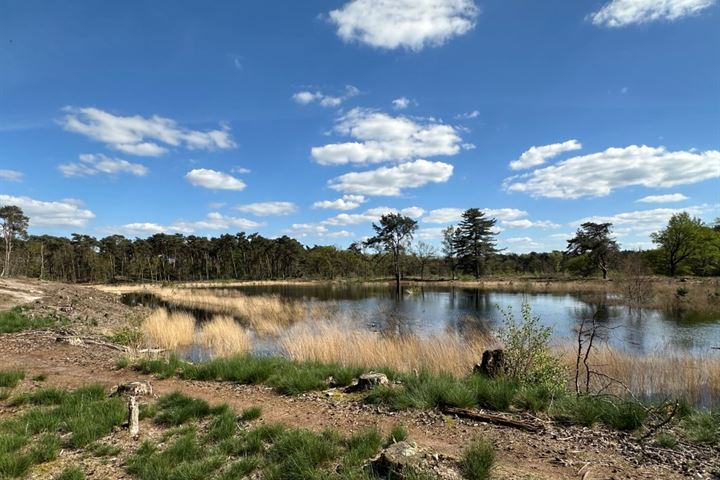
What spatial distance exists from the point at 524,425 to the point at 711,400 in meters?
6.06

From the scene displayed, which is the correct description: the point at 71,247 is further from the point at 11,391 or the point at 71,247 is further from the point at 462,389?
the point at 462,389

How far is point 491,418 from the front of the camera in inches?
199

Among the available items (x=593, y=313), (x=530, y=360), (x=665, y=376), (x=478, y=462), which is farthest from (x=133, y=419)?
(x=593, y=313)

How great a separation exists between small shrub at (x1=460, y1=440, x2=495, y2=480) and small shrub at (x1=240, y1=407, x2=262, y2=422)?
8.92 feet

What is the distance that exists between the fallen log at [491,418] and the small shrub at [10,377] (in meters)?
6.89

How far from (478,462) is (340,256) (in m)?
78.5

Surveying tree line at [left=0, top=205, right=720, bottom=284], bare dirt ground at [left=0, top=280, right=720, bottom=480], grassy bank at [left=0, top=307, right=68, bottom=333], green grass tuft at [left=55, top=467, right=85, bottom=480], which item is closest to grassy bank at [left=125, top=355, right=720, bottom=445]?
bare dirt ground at [left=0, top=280, right=720, bottom=480]

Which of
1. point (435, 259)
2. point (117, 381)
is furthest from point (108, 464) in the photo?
point (435, 259)

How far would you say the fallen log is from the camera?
4742 mm

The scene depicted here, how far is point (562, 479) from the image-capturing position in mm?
3551

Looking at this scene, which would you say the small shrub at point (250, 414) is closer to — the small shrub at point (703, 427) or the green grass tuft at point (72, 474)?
the green grass tuft at point (72, 474)

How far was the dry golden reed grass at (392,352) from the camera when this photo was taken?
32.0 feet

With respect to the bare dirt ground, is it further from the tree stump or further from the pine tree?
the pine tree

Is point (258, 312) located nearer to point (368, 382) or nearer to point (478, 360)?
point (478, 360)
